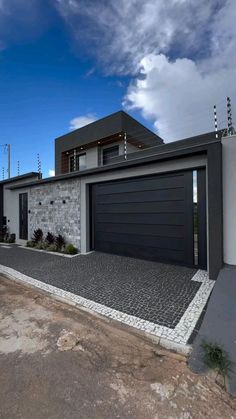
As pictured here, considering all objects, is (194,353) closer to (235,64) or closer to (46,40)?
(235,64)

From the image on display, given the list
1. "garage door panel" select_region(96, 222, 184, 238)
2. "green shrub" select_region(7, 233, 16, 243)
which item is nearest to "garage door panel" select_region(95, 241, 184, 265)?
"garage door panel" select_region(96, 222, 184, 238)

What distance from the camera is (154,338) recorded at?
277 centimetres

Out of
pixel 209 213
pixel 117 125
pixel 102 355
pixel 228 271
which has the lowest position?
pixel 102 355

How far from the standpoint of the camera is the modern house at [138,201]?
511 centimetres

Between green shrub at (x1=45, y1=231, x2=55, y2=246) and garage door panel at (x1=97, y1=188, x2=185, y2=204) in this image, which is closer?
garage door panel at (x1=97, y1=188, x2=185, y2=204)

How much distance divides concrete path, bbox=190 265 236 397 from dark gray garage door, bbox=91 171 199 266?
2.23m

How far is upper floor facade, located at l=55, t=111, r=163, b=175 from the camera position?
10.6m

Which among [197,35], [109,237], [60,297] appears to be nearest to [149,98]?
[197,35]

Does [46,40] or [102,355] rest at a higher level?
[46,40]

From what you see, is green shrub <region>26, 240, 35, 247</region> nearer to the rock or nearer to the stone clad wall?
the stone clad wall

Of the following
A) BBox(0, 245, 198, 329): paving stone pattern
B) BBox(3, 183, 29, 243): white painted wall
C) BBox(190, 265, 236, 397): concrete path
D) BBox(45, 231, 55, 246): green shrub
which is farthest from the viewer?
BBox(3, 183, 29, 243): white painted wall

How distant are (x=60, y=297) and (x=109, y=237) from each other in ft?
11.7

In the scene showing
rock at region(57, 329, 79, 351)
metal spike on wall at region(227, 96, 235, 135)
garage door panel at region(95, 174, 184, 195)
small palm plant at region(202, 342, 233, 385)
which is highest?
metal spike on wall at region(227, 96, 235, 135)

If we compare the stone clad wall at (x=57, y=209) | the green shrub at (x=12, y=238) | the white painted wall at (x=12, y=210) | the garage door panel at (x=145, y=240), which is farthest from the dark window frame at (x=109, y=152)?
the green shrub at (x=12, y=238)
